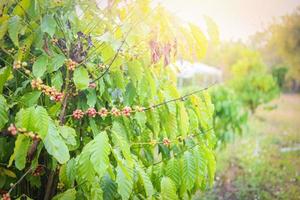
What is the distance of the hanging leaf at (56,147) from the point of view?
1126mm

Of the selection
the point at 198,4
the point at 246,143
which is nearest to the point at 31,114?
the point at 198,4

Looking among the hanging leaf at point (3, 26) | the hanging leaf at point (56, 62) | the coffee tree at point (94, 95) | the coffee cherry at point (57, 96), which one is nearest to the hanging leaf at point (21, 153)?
the coffee tree at point (94, 95)

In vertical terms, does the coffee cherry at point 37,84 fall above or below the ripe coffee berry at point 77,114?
above

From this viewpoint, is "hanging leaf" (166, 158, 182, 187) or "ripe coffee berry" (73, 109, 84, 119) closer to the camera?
"ripe coffee berry" (73, 109, 84, 119)

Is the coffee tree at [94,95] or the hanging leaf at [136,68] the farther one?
Answer: the hanging leaf at [136,68]

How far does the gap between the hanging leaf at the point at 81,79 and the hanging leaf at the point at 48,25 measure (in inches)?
7.0

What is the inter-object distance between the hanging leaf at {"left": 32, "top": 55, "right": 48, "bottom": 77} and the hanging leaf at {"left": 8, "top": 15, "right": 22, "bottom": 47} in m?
0.10

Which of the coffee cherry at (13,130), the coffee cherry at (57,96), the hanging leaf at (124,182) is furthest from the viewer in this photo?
the coffee cherry at (57,96)

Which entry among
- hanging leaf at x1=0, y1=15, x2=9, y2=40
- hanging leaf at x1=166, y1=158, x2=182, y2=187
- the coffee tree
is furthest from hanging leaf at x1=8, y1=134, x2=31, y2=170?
hanging leaf at x1=166, y1=158, x2=182, y2=187

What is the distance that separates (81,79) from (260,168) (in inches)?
177

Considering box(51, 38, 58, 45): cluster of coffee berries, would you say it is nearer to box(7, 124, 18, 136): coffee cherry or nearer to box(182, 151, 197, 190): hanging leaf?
box(7, 124, 18, 136): coffee cherry

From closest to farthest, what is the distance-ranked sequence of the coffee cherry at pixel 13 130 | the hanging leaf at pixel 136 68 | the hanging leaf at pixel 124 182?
the coffee cherry at pixel 13 130, the hanging leaf at pixel 124 182, the hanging leaf at pixel 136 68

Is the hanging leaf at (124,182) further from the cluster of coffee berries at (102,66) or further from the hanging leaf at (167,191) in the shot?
the cluster of coffee berries at (102,66)

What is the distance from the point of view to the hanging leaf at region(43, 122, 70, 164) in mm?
1126
